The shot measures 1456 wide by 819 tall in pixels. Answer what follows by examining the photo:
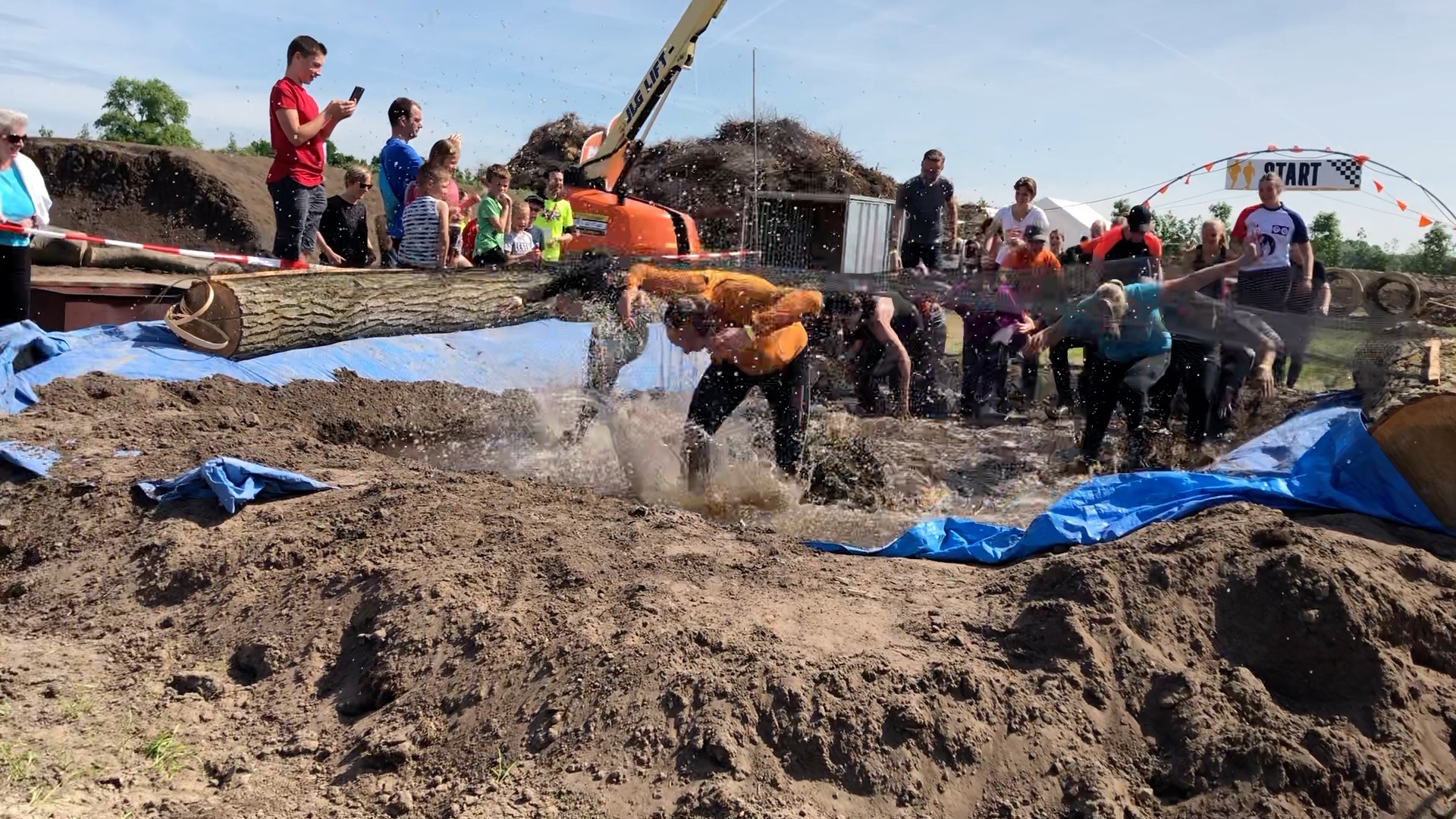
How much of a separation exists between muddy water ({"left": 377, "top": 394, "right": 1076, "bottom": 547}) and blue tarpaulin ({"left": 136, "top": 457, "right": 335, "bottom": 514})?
1.57 metres

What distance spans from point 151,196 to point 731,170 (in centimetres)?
1124

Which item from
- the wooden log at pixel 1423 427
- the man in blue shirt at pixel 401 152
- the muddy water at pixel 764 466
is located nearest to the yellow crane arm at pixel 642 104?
the man in blue shirt at pixel 401 152

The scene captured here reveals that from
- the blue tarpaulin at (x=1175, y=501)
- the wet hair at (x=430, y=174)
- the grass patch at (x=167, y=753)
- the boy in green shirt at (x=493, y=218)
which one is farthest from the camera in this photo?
the boy in green shirt at (x=493, y=218)

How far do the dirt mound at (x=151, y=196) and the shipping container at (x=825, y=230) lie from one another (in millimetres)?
7798

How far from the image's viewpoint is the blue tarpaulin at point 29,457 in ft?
15.5

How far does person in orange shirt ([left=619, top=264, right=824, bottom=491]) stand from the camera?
542cm

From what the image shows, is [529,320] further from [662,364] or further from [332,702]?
[332,702]

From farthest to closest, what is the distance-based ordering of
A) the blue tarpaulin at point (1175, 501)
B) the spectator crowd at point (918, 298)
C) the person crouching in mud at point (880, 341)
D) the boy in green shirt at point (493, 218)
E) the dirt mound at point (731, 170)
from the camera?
the dirt mound at point (731, 170), the boy in green shirt at point (493, 218), the person crouching in mud at point (880, 341), the spectator crowd at point (918, 298), the blue tarpaulin at point (1175, 501)

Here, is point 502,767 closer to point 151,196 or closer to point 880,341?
point 880,341

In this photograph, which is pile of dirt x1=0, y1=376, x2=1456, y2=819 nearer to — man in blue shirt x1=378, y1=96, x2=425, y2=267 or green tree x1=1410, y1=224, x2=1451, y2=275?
man in blue shirt x1=378, y1=96, x2=425, y2=267

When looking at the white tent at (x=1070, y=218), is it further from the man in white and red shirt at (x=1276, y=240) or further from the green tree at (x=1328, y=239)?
the man in white and red shirt at (x=1276, y=240)

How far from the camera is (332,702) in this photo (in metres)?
3.09

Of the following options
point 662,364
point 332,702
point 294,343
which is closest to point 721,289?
point 662,364

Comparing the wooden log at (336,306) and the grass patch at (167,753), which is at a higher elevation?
the wooden log at (336,306)
